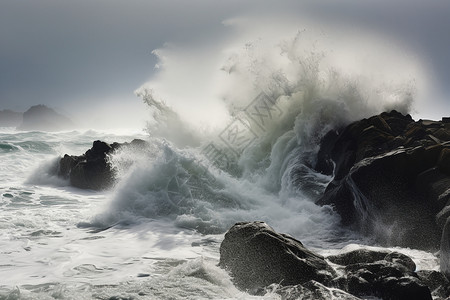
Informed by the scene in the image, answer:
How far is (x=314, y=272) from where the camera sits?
197 inches

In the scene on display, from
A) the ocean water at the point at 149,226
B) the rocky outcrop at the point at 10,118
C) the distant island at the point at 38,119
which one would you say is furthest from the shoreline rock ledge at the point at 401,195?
the rocky outcrop at the point at 10,118

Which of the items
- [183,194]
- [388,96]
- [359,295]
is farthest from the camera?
[388,96]

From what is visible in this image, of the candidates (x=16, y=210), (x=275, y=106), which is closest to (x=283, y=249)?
(x=16, y=210)

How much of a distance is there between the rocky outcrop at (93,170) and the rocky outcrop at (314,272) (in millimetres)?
10121

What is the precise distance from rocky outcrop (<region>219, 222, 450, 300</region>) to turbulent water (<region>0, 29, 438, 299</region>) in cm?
35

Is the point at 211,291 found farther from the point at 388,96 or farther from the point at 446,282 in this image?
the point at 388,96

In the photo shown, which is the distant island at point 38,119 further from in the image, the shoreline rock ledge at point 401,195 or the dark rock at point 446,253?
the dark rock at point 446,253

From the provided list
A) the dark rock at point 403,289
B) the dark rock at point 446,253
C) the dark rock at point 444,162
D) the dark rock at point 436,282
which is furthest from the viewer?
the dark rock at point 444,162

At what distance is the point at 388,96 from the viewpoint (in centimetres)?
1424

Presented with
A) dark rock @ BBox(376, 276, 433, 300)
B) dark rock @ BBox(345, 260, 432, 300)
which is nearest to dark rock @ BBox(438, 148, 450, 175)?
dark rock @ BBox(345, 260, 432, 300)

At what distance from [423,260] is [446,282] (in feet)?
3.63

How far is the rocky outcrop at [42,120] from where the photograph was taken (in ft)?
440

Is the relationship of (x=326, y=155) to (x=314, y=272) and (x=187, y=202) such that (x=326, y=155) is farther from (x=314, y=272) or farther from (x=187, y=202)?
(x=314, y=272)

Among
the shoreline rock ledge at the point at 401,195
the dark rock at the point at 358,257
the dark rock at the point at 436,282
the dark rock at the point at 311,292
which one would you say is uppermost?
the shoreline rock ledge at the point at 401,195
